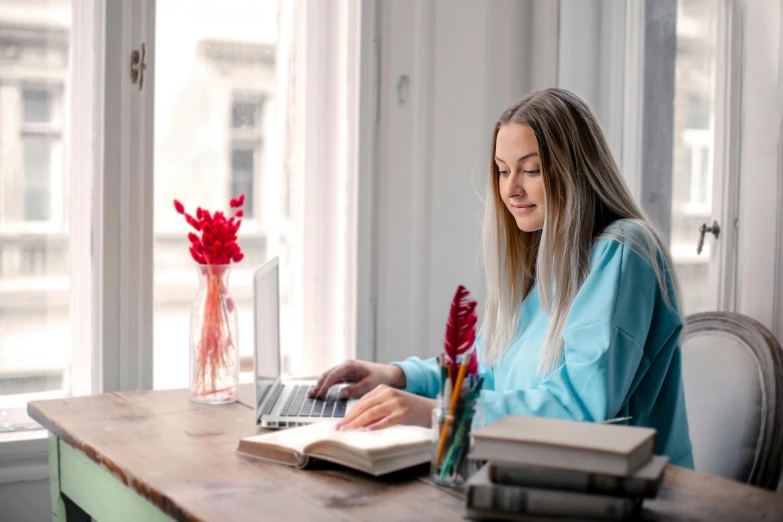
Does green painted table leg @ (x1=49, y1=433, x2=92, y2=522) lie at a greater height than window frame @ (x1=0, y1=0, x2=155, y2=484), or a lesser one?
lesser

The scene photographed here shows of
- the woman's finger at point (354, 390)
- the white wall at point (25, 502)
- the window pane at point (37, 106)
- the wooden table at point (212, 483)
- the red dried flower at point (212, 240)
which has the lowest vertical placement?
the white wall at point (25, 502)

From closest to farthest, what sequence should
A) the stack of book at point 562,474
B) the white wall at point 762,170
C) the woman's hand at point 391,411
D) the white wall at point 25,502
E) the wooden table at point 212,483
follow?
1. the stack of book at point 562,474
2. the wooden table at point 212,483
3. the woman's hand at point 391,411
4. the white wall at point 762,170
5. the white wall at point 25,502

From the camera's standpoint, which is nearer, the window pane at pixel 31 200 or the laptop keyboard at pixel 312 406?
the laptop keyboard at pixel 312 406

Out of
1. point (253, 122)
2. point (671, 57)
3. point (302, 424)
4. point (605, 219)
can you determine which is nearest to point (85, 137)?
point (253, 122)

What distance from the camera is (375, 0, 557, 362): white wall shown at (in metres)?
2.68

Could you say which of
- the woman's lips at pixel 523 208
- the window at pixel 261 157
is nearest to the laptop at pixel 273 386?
the woman's lips at pixel 523 208

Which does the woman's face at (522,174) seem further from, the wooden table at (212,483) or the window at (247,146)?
the window at (247,146)

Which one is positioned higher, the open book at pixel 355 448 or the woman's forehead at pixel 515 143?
the woman's forehead at pixel 515 143

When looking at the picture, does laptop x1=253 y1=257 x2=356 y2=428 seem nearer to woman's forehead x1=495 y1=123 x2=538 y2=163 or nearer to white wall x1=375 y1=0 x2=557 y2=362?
woman's forehead x1=495 y1=123 x2=538 y2=163

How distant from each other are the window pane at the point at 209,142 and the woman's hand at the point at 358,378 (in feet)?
2.60

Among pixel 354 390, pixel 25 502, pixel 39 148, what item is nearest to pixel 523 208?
pixel 354 390

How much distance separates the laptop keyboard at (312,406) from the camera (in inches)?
62.0

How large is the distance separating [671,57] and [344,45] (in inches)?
38.9

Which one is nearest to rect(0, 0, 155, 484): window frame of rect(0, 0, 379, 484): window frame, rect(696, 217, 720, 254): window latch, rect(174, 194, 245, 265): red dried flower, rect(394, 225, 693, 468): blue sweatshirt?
rect(0, 0, 379, 484): window frame
